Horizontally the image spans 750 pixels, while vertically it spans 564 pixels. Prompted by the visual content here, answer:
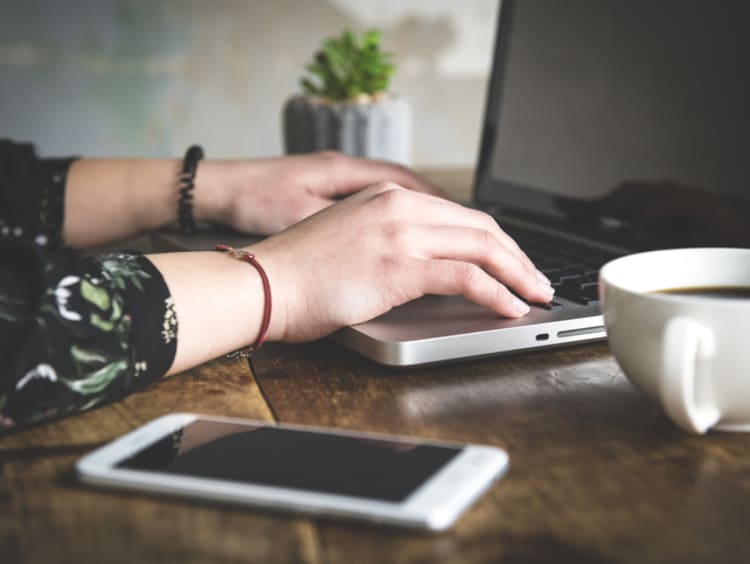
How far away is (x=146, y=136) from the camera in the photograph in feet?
7.64

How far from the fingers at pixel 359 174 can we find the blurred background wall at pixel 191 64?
149cm

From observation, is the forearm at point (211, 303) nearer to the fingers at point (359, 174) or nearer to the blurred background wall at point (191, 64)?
the fingers at point (359, 174)

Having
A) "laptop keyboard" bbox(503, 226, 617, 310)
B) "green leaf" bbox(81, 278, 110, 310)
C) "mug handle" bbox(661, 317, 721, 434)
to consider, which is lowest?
"laptop keyboard" bbox(503, 226, 617, 310)

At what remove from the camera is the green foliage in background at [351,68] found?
4.39ft

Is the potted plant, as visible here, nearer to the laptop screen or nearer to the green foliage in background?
the green foliage in background

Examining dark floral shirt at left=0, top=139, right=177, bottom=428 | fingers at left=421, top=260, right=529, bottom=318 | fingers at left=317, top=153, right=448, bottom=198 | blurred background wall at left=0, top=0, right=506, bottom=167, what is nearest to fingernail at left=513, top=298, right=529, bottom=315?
fingers at left=421, top=260, right=529, bottom=318

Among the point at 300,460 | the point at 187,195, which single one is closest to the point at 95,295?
the point at 300,460

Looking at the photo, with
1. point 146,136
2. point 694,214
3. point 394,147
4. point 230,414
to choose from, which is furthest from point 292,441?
point 146,136

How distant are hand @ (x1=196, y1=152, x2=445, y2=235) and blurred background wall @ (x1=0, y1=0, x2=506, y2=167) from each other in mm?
1457

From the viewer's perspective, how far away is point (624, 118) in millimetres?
910

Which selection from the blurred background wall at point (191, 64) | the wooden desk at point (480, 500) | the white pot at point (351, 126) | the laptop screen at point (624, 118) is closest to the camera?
the wooden desk at point (480, 500)

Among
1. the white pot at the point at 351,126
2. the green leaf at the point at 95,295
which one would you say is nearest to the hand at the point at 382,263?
the green leaf at the point at 95,295

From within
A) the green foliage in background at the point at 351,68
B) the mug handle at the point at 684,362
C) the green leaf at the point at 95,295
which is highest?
the green foliage in background at the point at 351,68

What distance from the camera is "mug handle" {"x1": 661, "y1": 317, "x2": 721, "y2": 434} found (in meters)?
0.42
